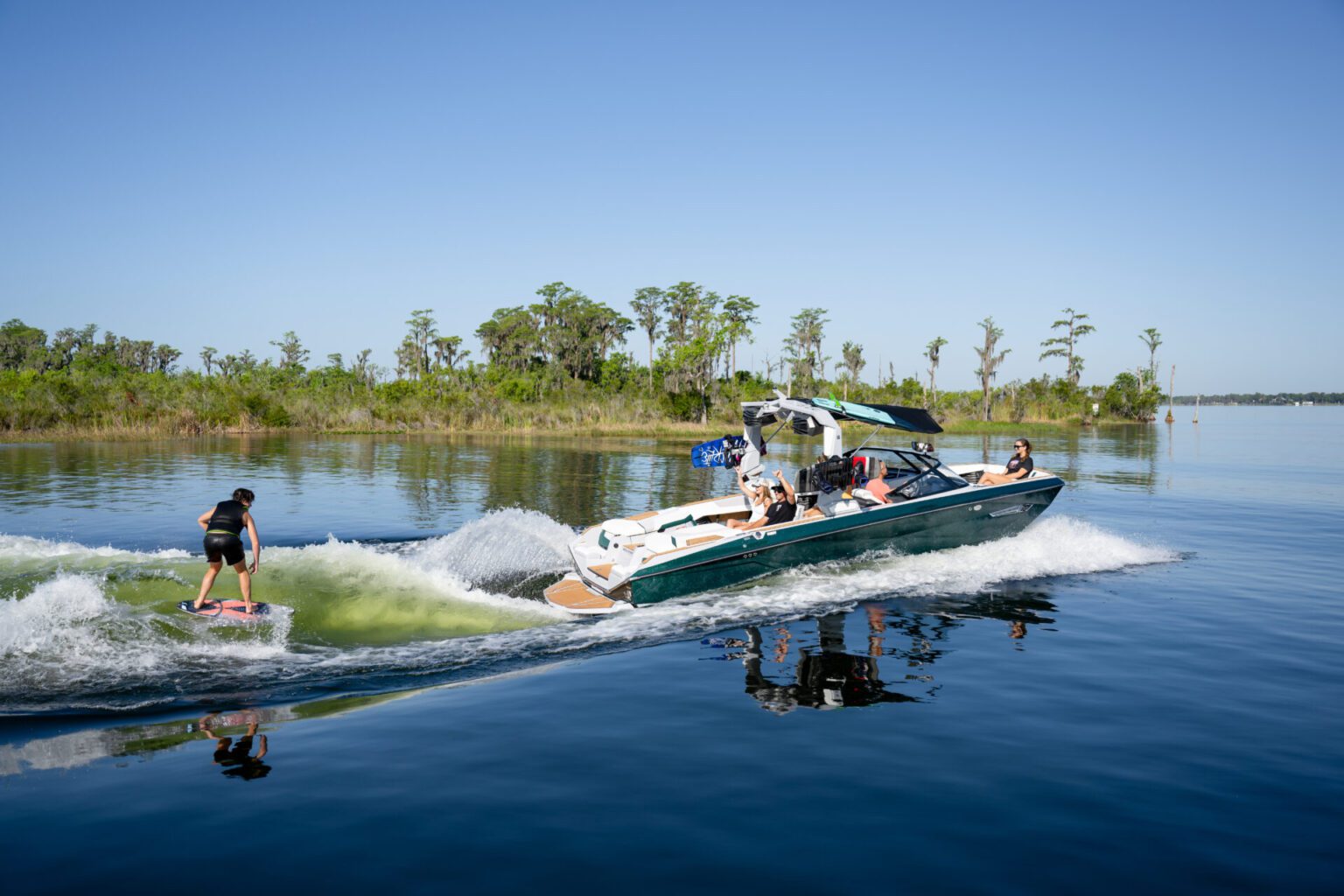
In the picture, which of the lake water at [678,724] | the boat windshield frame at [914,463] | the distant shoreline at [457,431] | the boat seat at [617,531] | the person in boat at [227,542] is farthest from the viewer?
the distant shoreline at [457,431]

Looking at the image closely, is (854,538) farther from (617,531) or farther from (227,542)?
(227,542)

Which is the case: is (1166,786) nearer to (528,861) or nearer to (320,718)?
(528,861)

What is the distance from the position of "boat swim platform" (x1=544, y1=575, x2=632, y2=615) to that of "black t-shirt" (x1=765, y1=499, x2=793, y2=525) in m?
2.63

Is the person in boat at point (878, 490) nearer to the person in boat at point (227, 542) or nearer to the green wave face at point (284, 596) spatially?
the green wave face at point (284, 596)

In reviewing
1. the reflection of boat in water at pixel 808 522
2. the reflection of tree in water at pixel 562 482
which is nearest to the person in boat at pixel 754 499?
the reflection of boat in water at pixel 808 522

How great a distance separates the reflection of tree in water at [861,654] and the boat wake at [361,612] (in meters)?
0.61

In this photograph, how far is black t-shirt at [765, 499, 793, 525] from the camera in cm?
1307

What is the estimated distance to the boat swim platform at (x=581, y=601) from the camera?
11633mm

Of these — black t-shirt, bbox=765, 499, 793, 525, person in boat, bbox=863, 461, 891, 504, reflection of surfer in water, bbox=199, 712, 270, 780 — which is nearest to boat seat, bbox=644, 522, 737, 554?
black t-shirt, bbox=765, 499, 793, 525

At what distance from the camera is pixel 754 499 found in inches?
540

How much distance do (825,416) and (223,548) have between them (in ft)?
28.9

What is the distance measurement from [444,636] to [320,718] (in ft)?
8.31

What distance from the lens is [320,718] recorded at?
746 centimetres

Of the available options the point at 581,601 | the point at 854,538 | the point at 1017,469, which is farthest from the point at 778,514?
the point at 1017,469
